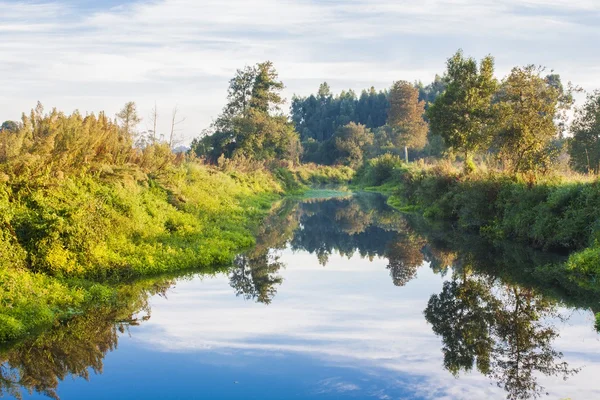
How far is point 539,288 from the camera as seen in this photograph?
13367 mm

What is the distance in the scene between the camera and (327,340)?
10.1 metres

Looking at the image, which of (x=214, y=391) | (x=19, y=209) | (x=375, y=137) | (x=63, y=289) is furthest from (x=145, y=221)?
(x=375, y=137)

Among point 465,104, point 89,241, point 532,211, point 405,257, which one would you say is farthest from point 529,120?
point 89,241

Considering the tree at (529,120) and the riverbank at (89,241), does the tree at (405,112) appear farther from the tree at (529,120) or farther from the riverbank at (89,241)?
the riverbank at (89,241)

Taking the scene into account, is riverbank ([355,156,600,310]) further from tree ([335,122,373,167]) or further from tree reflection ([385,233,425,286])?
tree ([335,122,373,167])

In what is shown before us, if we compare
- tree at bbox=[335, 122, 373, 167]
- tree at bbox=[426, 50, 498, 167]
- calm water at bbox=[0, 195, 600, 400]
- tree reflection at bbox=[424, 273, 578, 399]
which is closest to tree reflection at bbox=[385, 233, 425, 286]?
calm water at bbox=[0, 195, 600, 400]

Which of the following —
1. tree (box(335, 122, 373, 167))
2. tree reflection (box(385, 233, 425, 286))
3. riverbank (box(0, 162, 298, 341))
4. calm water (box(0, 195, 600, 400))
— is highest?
tree (box(335, 122, 373, 167))

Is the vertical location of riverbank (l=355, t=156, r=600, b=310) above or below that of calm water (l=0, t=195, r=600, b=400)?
above

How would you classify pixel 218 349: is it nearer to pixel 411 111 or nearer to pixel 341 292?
pixel 341 292

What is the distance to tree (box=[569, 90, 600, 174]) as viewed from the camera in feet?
122

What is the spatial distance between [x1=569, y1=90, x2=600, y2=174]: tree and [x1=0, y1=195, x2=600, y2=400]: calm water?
78.2 feet

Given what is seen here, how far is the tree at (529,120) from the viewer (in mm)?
25484

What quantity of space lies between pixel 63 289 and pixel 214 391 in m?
5.01

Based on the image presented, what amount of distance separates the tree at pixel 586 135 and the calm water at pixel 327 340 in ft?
78.2
